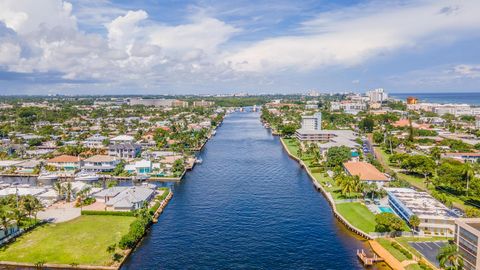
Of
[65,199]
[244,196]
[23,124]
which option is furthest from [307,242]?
[23,124]

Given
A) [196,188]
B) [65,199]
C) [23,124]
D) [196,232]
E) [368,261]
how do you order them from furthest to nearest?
[23,124], [196,188], [65,199], [196,232], [368,261]

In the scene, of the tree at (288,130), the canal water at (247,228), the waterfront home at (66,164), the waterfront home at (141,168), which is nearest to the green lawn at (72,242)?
the canal water at (247,228)

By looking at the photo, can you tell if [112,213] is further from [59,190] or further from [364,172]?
[364,172]

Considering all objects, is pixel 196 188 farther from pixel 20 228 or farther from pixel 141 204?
pixel 20 228

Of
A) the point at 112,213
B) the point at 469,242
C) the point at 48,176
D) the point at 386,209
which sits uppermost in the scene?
the point at 469,242

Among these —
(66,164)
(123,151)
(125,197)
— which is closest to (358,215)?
(125,197)

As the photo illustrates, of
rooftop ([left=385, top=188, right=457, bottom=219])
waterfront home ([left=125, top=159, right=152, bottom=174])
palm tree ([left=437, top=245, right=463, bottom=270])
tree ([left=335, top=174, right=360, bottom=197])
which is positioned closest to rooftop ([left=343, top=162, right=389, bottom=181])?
tree ([left=335, top=174, right=360, bottom=197])

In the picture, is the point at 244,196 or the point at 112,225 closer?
the point at 112,225
